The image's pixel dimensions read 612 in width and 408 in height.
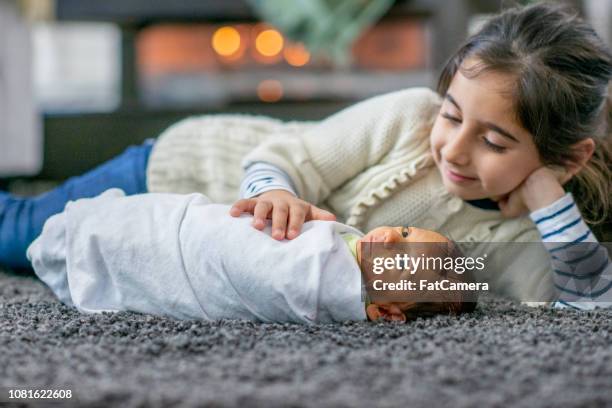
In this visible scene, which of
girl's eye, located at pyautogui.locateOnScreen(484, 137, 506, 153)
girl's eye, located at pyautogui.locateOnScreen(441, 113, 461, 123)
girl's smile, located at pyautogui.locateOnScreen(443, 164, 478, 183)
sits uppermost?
girl's eye, located at pyautogui.locateOnScreen(441, 113, 461, 123)

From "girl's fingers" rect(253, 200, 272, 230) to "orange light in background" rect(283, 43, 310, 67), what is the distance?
204 cm

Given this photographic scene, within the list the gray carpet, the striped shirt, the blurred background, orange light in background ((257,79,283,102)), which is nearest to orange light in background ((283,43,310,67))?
the blurred background

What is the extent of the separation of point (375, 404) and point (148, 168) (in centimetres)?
82

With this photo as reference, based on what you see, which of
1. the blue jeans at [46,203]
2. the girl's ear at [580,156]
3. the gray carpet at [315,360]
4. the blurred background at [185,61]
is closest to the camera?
the gray carpet at [315,360]

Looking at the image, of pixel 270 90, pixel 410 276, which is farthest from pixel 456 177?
pixel 270 90

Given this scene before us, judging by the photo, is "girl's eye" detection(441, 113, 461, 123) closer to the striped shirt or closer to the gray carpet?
the striped shirt

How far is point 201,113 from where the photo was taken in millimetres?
2725

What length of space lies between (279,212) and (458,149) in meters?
0.26

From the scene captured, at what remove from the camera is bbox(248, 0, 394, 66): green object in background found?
2598 mm

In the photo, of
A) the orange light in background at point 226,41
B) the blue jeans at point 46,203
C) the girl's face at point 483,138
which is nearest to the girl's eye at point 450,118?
the girl's face at point 483,138

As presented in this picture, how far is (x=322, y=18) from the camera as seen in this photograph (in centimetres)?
261

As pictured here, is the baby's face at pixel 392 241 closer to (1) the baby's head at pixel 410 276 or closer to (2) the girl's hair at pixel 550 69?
(1) the baby's head at pixel 410 276

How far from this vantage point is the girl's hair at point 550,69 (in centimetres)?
96

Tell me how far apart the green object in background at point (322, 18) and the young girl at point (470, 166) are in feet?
4.76
